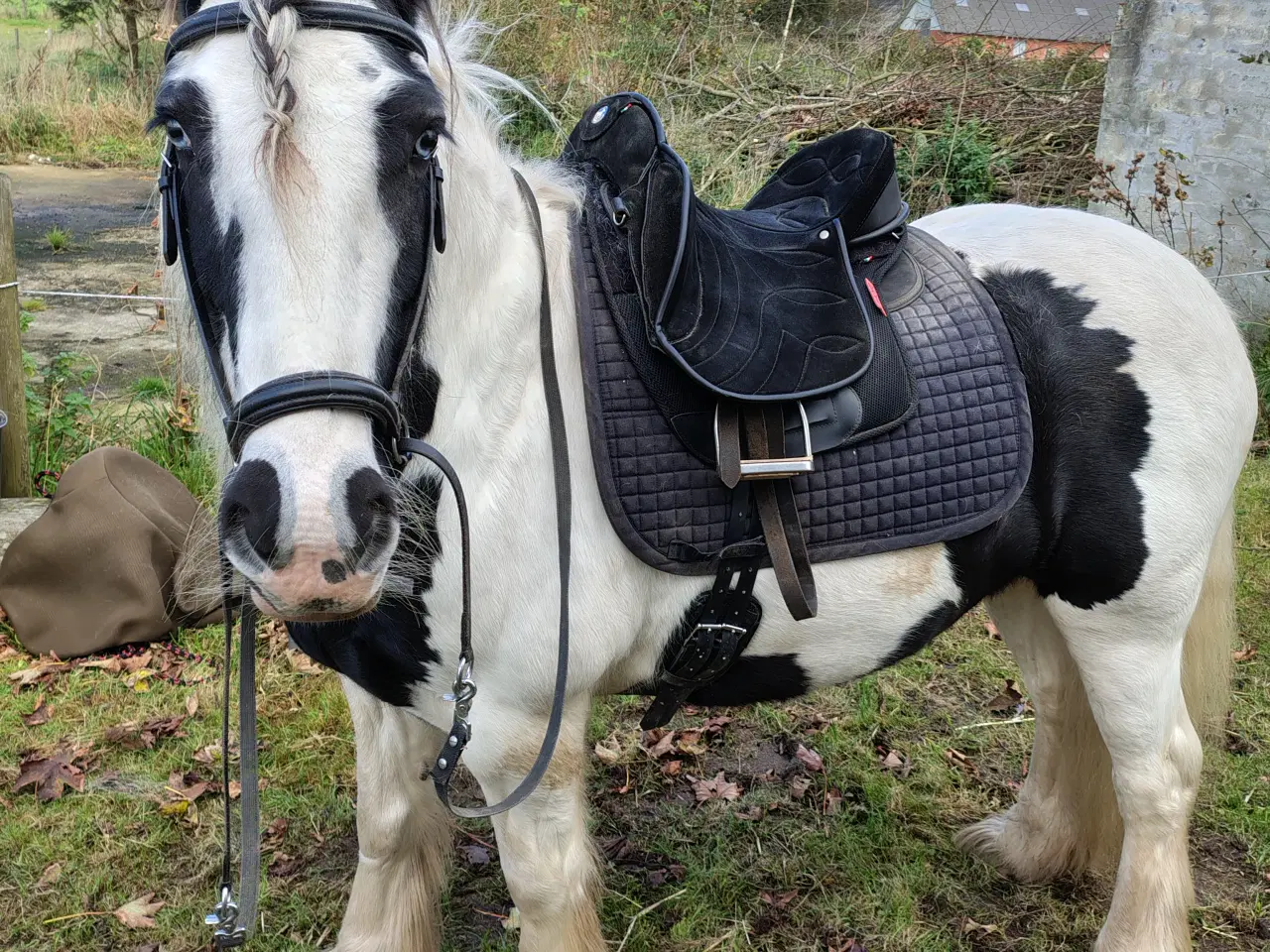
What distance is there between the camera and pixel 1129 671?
2.19m

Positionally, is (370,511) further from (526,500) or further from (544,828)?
(544,828)

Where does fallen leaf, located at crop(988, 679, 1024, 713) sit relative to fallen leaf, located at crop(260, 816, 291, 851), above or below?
above

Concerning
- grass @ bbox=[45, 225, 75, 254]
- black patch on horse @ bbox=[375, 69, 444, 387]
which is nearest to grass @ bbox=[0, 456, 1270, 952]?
black patch on horse @ bbox=[375, 69, 444, 387]

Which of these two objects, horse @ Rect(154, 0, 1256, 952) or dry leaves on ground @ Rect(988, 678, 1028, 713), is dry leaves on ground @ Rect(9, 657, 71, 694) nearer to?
horse @ Rect(154, 0, 1256, 952)

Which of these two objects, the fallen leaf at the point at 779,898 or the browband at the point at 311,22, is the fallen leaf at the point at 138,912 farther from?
the browband at the point at 311,22

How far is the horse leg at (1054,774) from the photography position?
260 centimetres

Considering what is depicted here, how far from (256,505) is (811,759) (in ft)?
8.17

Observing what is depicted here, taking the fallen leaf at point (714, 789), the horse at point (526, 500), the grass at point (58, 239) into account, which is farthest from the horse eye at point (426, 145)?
the grass at point (58, 239)

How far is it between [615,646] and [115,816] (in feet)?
6.57

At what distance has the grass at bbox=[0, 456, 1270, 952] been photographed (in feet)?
8.62

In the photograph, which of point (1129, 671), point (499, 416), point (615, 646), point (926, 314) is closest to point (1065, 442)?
point (926, 314)

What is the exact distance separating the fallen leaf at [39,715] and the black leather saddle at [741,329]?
2519 mm

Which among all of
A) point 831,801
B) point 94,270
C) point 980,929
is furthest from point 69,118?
point 980,929

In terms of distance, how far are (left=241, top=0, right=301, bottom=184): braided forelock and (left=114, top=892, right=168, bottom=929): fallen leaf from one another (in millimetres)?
2191
